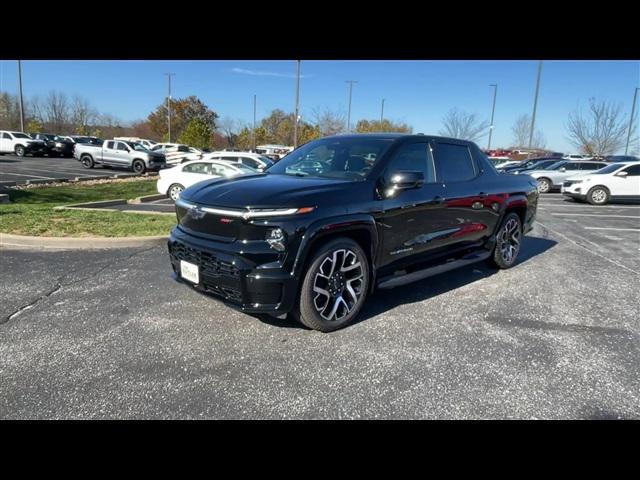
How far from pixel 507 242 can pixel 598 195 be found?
38.6ft

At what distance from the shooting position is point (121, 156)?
2495 cm

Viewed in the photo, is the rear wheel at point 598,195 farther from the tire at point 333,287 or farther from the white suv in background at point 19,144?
the white suv in background at point 19,144

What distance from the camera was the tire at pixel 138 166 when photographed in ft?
79.8

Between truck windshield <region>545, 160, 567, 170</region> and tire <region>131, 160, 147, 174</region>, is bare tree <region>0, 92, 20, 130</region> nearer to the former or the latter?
tire <region>131, 160, 147, 174</region>

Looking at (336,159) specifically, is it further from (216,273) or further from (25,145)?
(25,145)

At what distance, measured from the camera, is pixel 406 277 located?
13.3ft

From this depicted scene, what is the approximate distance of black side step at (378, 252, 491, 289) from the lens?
3928 millimetres

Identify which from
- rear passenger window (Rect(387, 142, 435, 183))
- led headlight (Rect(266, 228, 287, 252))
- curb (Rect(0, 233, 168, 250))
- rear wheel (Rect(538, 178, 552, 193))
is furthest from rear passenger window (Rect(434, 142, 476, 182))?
rear wheel (Rect(538, 178, 552, 193))

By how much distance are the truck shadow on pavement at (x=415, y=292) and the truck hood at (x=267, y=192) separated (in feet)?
3.27

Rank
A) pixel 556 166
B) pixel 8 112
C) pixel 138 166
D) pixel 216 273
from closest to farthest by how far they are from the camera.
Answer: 1. pixel 216 273
2. pixel 556 166
3. pixel 138 166
4. pixel 8 112

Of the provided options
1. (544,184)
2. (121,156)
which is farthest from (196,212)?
(121,156)

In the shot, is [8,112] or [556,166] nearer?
[556,166]

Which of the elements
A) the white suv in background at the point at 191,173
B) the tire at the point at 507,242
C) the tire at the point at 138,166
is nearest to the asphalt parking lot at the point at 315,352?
the tire at the point at 507,242
